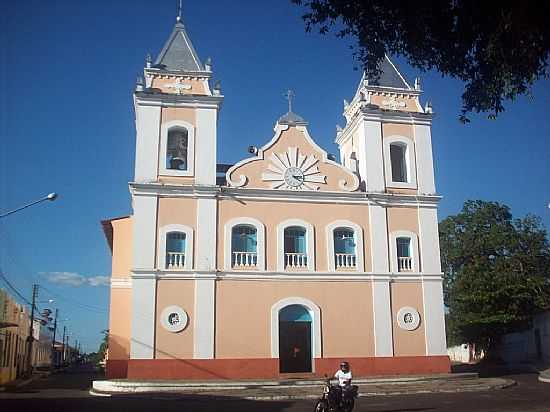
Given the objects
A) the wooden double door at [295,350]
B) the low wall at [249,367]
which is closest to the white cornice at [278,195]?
the wooden double door at [295,350]

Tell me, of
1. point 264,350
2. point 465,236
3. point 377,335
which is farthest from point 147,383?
point 465,236

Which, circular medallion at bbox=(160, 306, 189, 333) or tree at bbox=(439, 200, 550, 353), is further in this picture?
tree at bbox=(439, 200, 550, 353)

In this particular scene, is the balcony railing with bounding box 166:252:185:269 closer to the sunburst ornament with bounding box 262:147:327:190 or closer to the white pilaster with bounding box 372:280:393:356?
the sunburst ornament with bounding box 262:147:327:190

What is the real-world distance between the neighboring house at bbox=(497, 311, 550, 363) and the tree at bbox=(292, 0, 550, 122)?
25.3 meters

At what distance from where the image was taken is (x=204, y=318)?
22.3 meters

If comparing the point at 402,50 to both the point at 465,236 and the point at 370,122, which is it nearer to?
the point at 370,122

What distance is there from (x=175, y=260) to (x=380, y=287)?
312 inches

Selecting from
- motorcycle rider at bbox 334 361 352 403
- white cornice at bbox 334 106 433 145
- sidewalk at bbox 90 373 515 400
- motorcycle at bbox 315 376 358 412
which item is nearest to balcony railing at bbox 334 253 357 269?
sidewalk at bbox 90 373 515 400

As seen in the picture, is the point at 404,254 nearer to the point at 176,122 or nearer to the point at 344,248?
the point at 344,248

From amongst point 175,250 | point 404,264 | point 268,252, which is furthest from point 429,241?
point 175,250

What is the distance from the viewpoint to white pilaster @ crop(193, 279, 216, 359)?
22.1m

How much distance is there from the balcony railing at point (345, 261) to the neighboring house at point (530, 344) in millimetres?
14044

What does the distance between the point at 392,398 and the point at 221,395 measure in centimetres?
513

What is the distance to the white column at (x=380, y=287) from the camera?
23531mm
